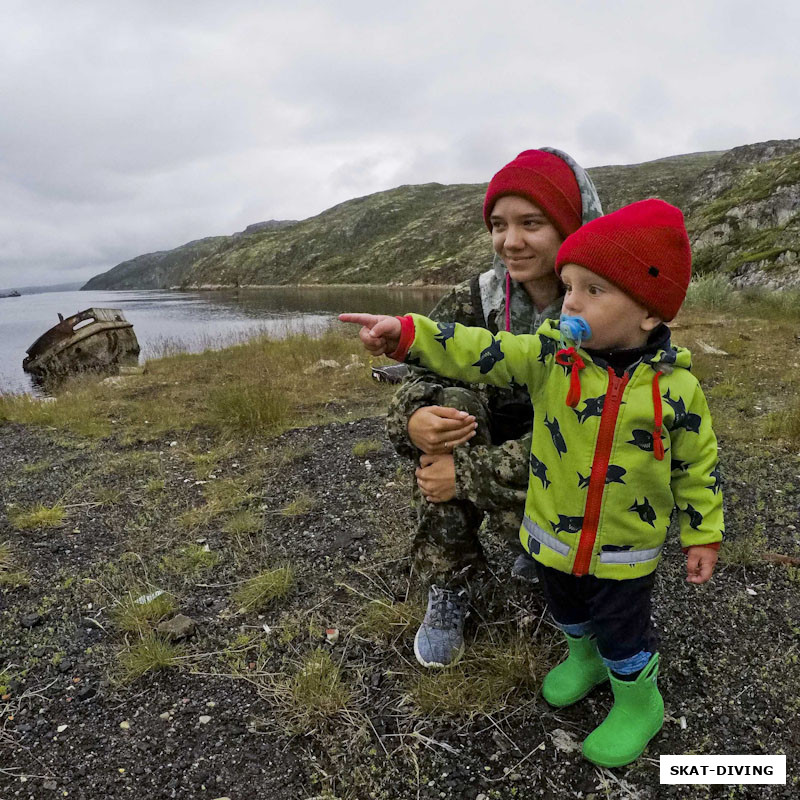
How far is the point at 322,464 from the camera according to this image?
4.52 m

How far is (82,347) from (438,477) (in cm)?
1373

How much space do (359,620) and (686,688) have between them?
1.35 metres

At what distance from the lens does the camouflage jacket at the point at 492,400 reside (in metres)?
1.97

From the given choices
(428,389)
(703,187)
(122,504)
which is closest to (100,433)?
(122,504)

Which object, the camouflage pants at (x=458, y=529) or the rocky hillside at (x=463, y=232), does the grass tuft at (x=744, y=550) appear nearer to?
the camouflage pants at (x=458, y=529)

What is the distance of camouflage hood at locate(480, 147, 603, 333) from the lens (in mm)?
2016

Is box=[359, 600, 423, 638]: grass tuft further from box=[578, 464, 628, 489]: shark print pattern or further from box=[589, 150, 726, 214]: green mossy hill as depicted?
box=[589, 150, 726, 214]: green mossy hill

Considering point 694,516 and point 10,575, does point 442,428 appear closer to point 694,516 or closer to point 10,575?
point 694,516

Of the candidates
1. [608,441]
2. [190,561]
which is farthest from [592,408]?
[190,561]

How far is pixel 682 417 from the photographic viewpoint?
4.97 ft

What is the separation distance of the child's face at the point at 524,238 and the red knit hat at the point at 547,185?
1.2 inches

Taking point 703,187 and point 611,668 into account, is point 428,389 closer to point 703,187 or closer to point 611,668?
point 611,668

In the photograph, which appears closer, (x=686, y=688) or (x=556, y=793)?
(x=556, y=793)

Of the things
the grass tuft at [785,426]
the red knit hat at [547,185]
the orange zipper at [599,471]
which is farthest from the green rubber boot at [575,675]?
the grass tuft at [785,426]
